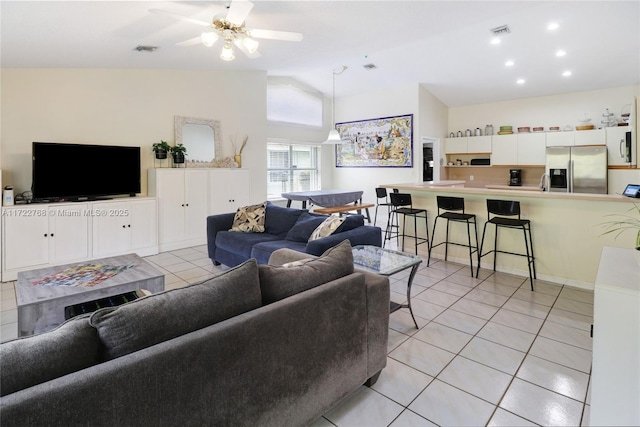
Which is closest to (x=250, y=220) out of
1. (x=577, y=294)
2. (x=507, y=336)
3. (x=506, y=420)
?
(x=507, y=336)

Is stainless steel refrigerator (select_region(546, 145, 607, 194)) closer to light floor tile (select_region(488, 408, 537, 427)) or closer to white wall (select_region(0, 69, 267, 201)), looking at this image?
white wall (select_region(0, 69, 267, 201))

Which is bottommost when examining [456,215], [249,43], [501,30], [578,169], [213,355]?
[213,355]

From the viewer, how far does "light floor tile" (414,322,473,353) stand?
2.62 meters

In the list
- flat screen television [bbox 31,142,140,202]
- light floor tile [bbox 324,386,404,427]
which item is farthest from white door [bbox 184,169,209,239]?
light floor tile [bbox 324,386,404,427]

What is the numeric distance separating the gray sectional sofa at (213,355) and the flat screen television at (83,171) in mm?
4082

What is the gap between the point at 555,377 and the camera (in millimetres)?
2219

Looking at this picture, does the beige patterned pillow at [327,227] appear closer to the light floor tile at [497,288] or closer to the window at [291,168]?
the light floor tile at [497,288]

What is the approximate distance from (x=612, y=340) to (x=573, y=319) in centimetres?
188

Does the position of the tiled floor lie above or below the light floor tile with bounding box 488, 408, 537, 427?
above

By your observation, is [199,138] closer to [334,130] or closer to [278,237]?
[334,130]

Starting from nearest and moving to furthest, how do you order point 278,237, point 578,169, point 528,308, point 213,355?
point 213,355 < point 528,308 < point 278,237 < point 578,169

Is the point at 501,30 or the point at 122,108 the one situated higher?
the point at 501,30

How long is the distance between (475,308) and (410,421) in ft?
5.68

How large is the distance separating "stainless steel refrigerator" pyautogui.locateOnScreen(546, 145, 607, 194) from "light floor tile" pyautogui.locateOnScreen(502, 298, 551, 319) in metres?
4.12
